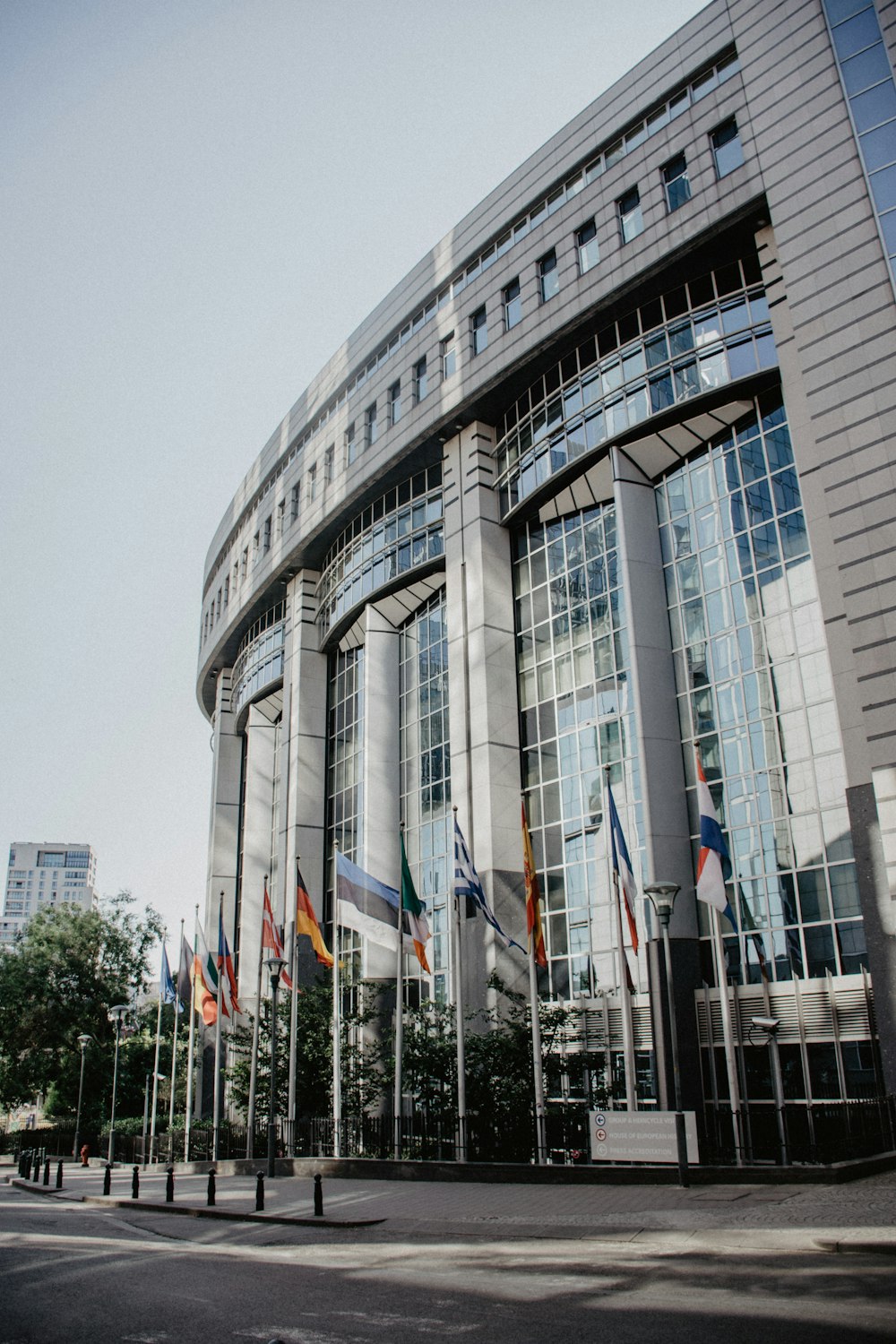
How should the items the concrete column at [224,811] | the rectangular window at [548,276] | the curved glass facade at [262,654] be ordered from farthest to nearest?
the concrete column at [224,811] < the curved glass facade at [262,654] < the rectangular window at [548,276]

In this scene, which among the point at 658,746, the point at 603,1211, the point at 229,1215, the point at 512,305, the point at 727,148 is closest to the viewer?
the point at 603,1211

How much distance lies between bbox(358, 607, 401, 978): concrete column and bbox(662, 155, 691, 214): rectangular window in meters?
21.0

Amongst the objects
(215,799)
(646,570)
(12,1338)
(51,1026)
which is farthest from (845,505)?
(51,1026)

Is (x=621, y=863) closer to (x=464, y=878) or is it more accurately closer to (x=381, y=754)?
(x=464, y=878)

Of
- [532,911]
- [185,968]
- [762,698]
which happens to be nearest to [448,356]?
[762,698]

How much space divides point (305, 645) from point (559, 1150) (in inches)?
1179

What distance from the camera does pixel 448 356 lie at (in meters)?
41.7

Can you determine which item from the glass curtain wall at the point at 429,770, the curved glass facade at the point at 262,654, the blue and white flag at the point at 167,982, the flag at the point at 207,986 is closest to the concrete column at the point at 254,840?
the curved glass facade at the point at 262,654

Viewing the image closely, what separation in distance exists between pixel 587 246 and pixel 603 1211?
105ft

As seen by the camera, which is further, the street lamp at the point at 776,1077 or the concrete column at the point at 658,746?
the concrete column at the point at 658,746

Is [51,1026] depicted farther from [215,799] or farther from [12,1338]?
[12,1338]

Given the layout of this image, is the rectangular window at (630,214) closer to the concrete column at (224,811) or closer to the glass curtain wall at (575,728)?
the glass curtain wall at (575,728)

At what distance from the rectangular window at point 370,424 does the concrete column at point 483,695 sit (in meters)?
6.00

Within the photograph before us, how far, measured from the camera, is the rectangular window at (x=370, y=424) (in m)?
46.0
